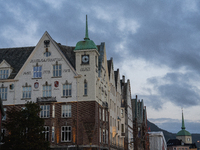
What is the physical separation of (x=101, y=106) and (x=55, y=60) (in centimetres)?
1144

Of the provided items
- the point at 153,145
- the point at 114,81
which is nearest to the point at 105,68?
the point at 114,81

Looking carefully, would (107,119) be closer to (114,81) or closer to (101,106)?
(101,106)

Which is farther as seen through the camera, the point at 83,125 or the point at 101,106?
the point at 101,106

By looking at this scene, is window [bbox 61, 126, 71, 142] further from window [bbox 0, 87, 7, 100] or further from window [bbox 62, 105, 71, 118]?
window [bbox 0, 87, 7, 100]

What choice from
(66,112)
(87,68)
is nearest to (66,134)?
(66,112)

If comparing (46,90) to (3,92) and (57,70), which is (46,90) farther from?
(3,92)

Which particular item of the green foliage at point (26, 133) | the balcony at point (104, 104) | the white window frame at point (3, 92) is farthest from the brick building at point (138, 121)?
the green foliage at point (26, 133)

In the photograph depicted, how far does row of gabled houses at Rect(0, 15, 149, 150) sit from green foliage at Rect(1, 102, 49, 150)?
33.7ft

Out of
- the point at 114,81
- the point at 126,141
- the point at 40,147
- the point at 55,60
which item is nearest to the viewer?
the point at 40,147

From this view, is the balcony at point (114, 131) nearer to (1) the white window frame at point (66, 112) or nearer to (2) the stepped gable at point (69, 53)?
(1) the white window frame at point (66, 112)

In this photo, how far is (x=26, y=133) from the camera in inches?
1811

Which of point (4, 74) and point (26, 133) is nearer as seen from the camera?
point (26, 133)

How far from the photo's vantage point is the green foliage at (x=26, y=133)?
4512 centimetres

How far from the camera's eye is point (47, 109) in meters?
59.4
